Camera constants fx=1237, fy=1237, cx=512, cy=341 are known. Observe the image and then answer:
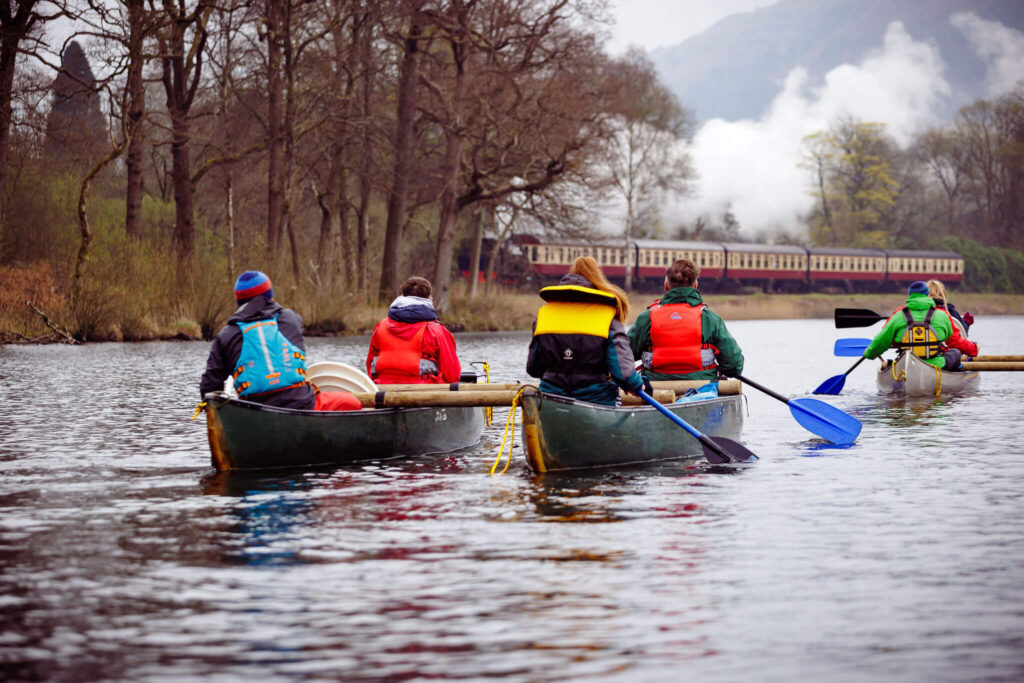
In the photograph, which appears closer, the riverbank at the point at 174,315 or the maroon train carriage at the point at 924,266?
the riverbank at the point at 174,315

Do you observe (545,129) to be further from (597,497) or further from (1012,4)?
(1012,4)

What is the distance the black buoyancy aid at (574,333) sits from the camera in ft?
27.8

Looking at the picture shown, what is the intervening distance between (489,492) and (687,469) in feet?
6.25

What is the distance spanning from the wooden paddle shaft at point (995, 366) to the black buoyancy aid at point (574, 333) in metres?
8.94

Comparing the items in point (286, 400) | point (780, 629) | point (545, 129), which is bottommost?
point (780, 629)

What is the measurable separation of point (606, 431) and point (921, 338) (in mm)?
8309

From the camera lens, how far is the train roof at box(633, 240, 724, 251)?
56.7 meters

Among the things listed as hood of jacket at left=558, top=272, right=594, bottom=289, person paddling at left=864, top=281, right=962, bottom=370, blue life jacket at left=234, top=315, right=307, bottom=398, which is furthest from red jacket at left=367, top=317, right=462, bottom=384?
person paddling at left=864, top=281, right=962, bottom=370

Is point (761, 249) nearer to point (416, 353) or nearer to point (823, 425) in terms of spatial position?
point (823, 425)

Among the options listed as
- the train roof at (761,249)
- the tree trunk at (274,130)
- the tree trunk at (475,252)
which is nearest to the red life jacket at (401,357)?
the tree trunk at (274,130)

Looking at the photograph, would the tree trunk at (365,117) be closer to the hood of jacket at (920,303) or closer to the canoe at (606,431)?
the hood of jacket at (920,303)

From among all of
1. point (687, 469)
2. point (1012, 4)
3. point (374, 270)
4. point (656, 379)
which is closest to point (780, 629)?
point (687, 469)

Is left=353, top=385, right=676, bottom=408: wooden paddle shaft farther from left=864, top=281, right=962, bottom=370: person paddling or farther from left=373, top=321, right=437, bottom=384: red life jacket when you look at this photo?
left=864, top=281, right=962, bottom=370: person paddling

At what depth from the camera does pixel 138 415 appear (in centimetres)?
1319
